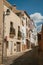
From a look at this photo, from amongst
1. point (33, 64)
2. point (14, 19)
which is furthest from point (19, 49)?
point (33, 64)

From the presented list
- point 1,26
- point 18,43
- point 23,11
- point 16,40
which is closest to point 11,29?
point 16,40

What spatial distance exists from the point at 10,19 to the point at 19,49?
717 cm

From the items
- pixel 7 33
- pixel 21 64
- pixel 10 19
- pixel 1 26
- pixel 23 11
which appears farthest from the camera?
pixel 23 11

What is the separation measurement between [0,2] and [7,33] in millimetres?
13119

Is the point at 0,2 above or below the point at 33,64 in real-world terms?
above

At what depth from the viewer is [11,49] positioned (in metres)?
30.5

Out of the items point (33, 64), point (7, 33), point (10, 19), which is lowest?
point (33, 64)

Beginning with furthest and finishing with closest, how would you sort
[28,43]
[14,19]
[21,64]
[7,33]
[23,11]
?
1. [28,43]
2. [23,11]
3. [14,19]
4. [7,33]
5. [21,64]

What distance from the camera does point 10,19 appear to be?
30.6 metres

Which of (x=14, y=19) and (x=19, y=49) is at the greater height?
(x=14, y=19)

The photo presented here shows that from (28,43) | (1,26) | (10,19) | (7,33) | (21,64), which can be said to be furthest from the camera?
(28,43)

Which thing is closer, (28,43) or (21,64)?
(21,64)

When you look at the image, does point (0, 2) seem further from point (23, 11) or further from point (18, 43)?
point (23, 11)

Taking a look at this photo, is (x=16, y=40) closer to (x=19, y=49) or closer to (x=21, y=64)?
(x=19, y=49)
